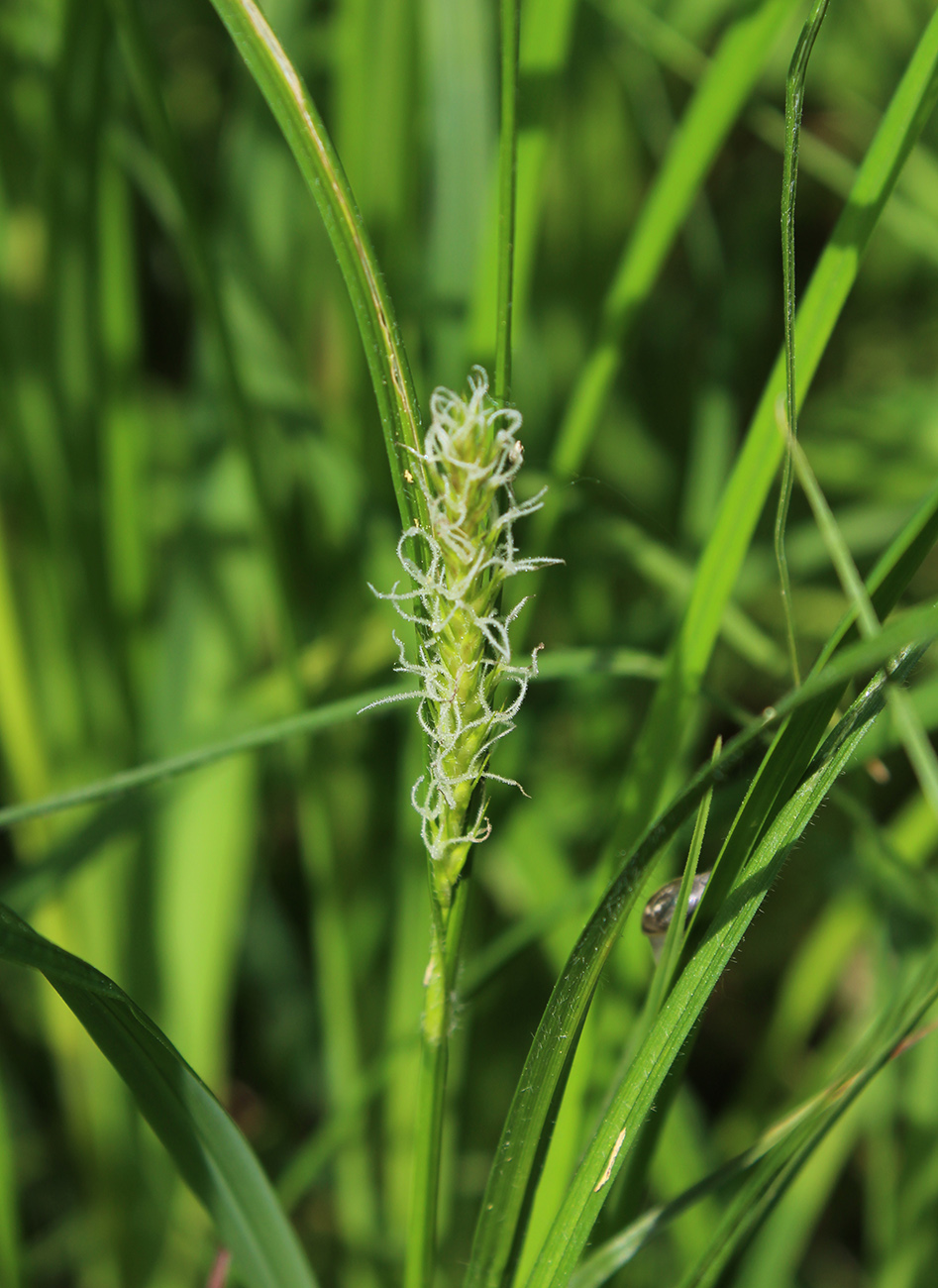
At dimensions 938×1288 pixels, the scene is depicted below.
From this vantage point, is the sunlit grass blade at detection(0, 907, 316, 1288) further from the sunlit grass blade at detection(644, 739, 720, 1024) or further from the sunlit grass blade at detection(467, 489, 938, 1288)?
the sunlit grass blade at detection(644, 739, 720, 1024)

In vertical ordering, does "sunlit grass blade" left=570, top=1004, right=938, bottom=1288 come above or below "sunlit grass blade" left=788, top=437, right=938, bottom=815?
below

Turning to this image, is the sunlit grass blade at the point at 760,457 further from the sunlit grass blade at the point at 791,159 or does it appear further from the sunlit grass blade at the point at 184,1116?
the sunlit grass blade at the point at 184,1116

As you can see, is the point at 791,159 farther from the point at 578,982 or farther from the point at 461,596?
the point at 578,982

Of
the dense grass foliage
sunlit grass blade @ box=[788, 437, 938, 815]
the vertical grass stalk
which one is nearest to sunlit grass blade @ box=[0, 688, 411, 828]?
the dense grass foliage

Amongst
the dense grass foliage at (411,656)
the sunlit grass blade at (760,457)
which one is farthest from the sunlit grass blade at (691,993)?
the sunlit grass blade at (760,457)

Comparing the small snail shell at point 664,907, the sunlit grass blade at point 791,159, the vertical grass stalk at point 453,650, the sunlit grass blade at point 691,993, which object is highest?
the sunlit grass blade at point 791,159
